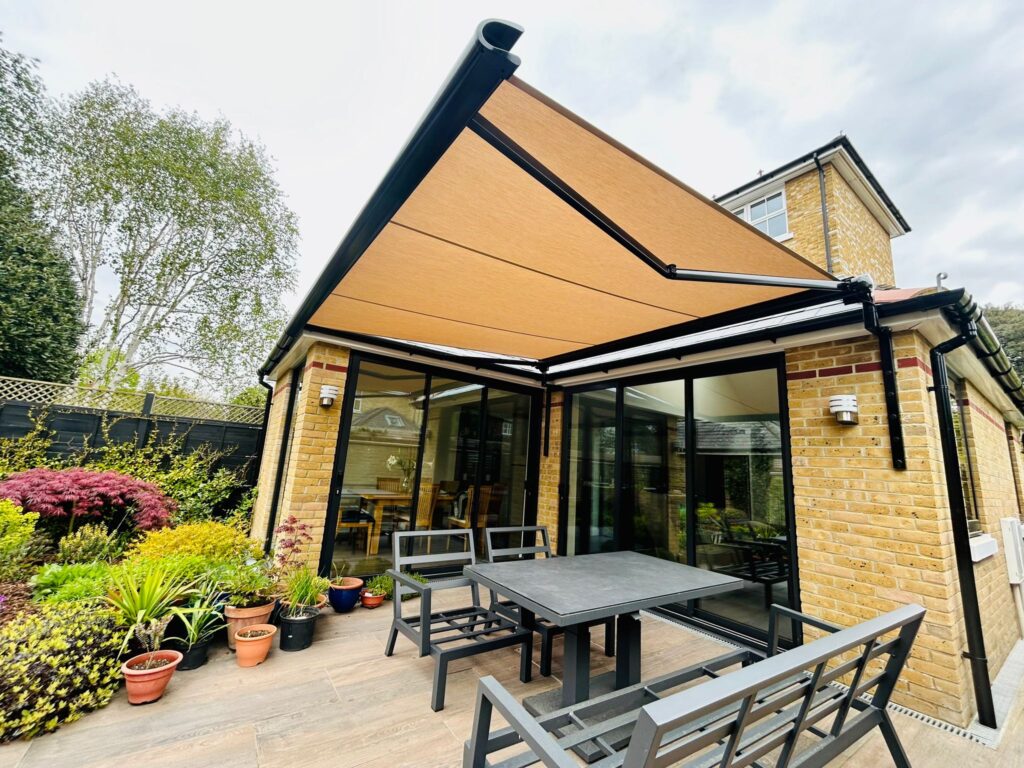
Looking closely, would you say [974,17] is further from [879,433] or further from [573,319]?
[573,319]

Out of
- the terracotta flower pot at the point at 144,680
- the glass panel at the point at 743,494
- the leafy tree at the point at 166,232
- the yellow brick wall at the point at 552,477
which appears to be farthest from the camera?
the leafy tree at the point at 166,232

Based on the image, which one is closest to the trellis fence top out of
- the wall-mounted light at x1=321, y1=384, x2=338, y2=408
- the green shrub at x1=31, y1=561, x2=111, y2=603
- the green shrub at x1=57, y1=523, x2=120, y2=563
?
the green shrub at x1=57, y1=523, x2=120, y2=563

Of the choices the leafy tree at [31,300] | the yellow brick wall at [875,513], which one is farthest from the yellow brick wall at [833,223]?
the leafy tree at [31,300]

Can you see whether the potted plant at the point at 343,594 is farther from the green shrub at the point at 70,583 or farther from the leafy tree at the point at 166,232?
the leafy tree at the point at 166,232

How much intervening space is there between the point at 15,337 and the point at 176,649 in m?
10.2

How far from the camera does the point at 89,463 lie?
21.9 feet

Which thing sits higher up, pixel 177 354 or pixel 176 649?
pixel 177 354

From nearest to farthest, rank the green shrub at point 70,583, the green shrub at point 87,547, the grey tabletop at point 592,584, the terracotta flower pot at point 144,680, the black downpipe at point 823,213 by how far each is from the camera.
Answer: the grey tabletop at point 592,584 < the terracotta flower pot at point 144,680 < the green shrub at point 70,583 < the green shrub at point 87,547 < the black downpipe at point 823,213

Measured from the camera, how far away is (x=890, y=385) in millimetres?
3381

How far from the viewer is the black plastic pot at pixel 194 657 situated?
3271 millimetres

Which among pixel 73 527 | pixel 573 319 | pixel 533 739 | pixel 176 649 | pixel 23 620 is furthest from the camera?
pixel 73 527

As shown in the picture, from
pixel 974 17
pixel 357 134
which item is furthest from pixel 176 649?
pixel 974 17

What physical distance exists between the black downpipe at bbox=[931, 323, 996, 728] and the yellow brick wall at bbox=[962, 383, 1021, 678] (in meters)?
0.72

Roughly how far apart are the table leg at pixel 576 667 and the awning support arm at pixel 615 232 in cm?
257
